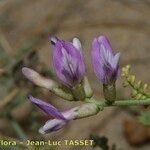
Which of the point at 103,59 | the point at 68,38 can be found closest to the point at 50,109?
the point at 103,59

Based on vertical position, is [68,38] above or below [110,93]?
below

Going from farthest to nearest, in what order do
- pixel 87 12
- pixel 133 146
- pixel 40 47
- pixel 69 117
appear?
pixel 87 12 → pixel 40 47 → pixel 133 146 → pixel 69 117

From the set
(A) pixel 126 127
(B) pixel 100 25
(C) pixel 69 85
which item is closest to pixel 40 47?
(B) pixel 100 25

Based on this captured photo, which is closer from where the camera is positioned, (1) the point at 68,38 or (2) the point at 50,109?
(2) the point at 50,109

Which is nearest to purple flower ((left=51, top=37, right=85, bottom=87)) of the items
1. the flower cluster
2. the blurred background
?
the flower cluster

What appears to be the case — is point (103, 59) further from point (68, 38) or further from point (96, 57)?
point (68, 38)

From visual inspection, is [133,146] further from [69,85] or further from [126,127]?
[69,85]

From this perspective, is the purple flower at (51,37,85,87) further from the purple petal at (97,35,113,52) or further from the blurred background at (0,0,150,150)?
the blurred background at (0,0,150,150)
